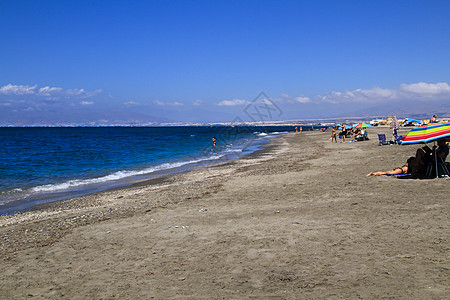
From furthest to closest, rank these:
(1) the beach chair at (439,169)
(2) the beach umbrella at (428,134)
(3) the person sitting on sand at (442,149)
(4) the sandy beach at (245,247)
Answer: (3) the person sitting on sand at (442,149) < (1) the beach chair at (439,169) < (2) the beach umbrella at (428,134) < (4) the sandy beach at (245,247)

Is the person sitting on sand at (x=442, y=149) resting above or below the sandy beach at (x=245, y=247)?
above

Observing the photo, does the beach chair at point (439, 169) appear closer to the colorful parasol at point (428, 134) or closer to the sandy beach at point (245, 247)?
the sandy beach at point (245, 247)

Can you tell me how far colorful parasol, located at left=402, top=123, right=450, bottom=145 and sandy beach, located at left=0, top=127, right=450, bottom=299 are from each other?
1.38 meters

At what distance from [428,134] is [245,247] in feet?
25.3

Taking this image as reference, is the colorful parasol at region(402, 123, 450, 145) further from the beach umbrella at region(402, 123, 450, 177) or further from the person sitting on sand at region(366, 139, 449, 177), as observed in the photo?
the person sitting on sand at region(366, 139, 449, 177)

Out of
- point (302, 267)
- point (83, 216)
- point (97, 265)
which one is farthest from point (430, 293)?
point (83, 216)

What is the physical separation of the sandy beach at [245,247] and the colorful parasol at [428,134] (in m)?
1.38

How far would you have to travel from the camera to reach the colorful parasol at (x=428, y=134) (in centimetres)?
1010

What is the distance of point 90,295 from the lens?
15.0 ft

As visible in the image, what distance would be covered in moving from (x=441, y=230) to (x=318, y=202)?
3312 mm

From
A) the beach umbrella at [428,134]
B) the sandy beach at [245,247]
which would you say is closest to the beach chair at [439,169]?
the sandy beach at [245,247]

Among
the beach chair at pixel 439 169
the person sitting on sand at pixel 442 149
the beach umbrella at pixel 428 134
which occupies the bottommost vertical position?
the beach chair at pixel 439 169

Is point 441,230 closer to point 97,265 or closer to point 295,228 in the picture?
point 295,228

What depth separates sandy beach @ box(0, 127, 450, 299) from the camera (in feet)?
14.7
